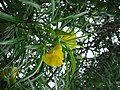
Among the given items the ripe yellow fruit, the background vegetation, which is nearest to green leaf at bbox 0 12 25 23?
the background vegetation

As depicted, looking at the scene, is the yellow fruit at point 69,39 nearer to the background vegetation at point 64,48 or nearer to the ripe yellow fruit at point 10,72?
the background vegetation at point 64,48

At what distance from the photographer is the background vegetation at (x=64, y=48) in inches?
22.4

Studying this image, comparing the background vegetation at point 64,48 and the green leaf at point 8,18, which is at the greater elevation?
the green leaf at point 8,18

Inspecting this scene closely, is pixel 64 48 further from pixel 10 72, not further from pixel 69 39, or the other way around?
pixel 10 72

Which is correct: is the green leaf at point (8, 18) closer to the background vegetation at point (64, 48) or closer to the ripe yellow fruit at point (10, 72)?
the background vegetation at point (64, 48)

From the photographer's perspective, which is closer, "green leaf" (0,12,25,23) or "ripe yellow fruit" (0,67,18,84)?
"green leaf" (0,12,25,23)

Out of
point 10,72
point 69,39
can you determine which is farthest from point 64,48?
point 10,72

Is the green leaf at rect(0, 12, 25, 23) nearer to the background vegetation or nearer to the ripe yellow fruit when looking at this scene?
the background vegetation

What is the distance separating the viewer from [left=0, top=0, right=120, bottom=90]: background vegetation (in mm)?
570

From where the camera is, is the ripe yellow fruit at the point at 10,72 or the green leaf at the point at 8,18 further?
the ripe yellow fruit at the point at 10,72

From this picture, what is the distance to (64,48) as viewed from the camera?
57cm

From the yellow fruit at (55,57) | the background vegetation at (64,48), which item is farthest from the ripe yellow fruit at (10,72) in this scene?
the yellow fruit at (55,57)

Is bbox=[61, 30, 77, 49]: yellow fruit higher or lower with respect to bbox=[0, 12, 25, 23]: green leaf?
lower

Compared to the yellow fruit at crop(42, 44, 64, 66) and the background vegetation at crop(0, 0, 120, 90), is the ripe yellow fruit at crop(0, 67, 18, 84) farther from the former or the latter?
the yellow fruit at crop(42, 44, 64, 66)
